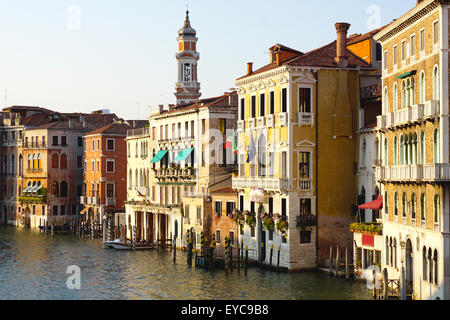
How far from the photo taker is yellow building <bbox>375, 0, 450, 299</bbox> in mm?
25219

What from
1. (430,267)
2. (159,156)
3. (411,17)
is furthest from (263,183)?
(159,156)

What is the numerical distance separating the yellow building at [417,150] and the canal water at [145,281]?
132 inches

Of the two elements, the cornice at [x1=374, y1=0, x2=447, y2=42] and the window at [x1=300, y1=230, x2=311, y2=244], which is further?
the window at [x1=300, y1=230, x2=311, y2=244]

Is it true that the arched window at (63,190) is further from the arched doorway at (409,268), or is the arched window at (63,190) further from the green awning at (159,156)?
the arched doorway at (409,268)

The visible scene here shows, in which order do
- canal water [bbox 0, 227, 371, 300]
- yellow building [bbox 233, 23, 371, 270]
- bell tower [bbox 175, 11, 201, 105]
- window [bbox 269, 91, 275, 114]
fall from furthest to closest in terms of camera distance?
bell tower [bbox 175, 11, 201, 105]
window [bbox 269, 91, 275, 114]
yellow building [bbox 233, 23, 371, 270]
canal water [bbox 0, 227, 371, 300]

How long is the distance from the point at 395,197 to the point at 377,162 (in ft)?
16.9

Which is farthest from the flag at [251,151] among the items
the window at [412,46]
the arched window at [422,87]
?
the arched window at [422,87]

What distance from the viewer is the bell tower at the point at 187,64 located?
76.8m

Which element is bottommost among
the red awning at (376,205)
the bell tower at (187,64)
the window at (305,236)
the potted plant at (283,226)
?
the window at (305,236)

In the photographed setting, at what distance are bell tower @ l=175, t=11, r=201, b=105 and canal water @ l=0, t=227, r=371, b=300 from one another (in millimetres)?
28588

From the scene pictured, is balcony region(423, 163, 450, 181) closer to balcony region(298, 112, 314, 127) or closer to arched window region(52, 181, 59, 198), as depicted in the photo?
balcony region(298, 112, 314, 127)

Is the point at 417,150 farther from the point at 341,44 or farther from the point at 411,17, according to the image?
the point at 341,44

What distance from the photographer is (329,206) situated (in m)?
38.2

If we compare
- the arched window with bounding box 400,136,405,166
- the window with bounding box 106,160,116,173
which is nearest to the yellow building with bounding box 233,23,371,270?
the arched window with bounding box 400,136,405,166
